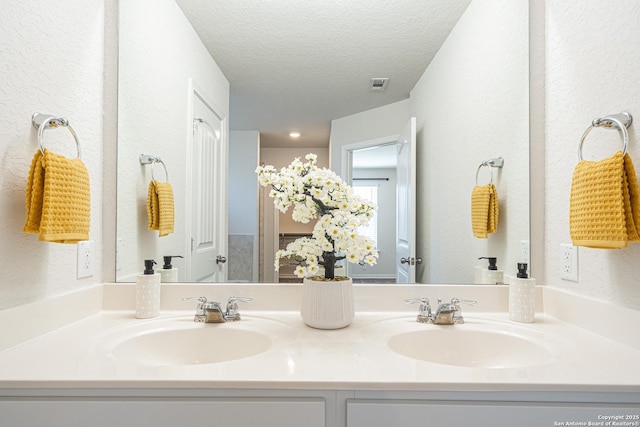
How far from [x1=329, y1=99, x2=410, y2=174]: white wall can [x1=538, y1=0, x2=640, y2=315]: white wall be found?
0.53 meters

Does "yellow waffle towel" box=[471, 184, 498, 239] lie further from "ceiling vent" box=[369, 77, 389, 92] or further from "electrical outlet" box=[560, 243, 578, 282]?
"ceiling vent" box=[369, 77, 389, 92]

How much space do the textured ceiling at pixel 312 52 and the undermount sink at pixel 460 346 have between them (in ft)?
2.59

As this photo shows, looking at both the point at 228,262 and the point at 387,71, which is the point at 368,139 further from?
the point at 228,262

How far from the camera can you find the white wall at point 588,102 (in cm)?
91

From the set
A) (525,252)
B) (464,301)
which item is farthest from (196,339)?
(525,252)

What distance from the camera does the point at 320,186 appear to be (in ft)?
3.70

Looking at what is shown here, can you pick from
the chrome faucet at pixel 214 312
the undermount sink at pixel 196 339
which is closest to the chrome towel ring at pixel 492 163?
the undermount sink at pixel 196 339

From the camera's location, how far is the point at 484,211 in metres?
1.31

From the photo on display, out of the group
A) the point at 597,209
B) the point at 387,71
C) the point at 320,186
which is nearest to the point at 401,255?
the point at 320,186

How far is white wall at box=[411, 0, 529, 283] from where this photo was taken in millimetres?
1308

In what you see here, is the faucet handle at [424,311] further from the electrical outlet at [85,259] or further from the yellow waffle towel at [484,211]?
the electrical outlet at [85,259]

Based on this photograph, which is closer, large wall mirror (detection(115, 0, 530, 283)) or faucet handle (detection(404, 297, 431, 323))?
faucet handle (detection(404, 297, 431, 323))

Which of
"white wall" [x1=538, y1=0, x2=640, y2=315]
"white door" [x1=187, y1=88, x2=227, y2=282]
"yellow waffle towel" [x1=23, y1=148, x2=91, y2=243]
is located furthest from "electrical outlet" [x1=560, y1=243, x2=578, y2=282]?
"yellow waffle towel" [x1=23, y1=148, x2=91, y2=243]

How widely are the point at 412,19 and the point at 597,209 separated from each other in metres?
0.93
